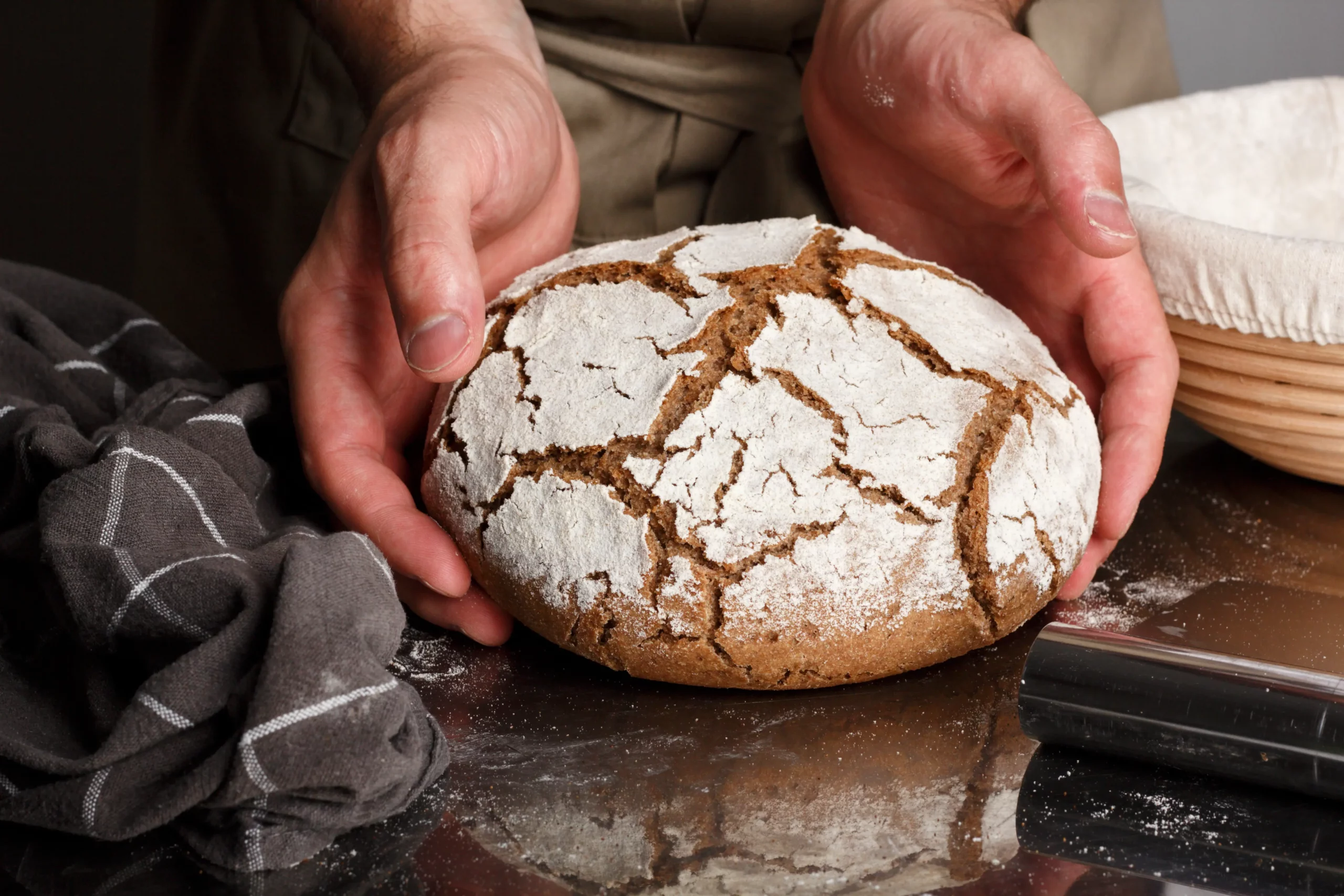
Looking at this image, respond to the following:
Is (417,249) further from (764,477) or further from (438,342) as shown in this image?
(764,477)

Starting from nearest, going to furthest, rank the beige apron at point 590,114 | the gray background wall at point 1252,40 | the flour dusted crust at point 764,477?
the flour dusted crust at point 764,477
the beige apron at point 590,114
the gray background wall at point 1252,40

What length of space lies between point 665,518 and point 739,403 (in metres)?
0.13

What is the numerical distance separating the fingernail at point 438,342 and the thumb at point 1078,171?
613 millimetres

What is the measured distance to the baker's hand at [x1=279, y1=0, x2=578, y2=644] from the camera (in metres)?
1.11

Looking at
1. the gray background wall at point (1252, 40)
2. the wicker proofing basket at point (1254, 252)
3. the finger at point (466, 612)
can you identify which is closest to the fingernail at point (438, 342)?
the finger at point (466, 612)

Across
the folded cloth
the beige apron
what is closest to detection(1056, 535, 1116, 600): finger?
the folded cloth

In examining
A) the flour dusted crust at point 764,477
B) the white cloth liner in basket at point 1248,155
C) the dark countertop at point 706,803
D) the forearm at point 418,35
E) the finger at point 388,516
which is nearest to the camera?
the dark countertop at point 706,803

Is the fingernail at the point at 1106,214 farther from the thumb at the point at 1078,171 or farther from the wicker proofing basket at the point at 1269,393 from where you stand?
the wicker proofing basket at the point at 1269,393

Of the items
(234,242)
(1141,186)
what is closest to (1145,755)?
(1141,186)

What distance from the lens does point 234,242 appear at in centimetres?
216

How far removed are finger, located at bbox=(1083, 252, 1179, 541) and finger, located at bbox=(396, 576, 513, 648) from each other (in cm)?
63

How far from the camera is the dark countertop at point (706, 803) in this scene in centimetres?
85

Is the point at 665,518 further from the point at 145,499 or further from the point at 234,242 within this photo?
the point at 234,242

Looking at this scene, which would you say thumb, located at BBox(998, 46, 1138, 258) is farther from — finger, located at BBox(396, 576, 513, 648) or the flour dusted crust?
finger, located at BBox(396, 576, 513, 648)
